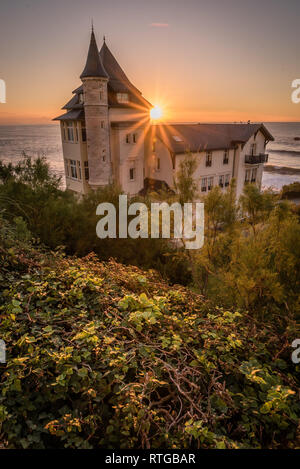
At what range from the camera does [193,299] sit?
326 cm

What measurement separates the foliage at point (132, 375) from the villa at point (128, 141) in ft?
49.1

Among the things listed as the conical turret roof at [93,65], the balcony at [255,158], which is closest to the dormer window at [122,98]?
the conical turret roof at [93,65]

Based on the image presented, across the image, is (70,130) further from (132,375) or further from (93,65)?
(132,375)

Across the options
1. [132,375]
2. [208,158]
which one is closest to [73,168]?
[208,158]

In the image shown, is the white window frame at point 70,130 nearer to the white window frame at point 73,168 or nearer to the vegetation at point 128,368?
the white window frame at point 73,168

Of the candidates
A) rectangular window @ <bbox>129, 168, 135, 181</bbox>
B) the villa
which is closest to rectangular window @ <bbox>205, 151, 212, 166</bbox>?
the villa

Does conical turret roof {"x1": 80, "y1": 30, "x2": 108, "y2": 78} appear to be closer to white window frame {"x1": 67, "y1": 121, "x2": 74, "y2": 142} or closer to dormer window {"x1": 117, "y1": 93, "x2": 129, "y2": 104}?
dormer window {"x1": 117, "y1": 93, "x2": 129, "y2": 104}

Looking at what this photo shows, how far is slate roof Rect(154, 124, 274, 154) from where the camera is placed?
2067cm

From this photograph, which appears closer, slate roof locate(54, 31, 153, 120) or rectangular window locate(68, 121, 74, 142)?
slate roof locate(54, 31, 153, 120)

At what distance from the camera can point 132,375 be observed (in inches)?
83.2

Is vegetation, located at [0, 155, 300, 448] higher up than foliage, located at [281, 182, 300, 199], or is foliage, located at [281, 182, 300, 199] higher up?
vegetation, located at [0, 155, 300, 448]

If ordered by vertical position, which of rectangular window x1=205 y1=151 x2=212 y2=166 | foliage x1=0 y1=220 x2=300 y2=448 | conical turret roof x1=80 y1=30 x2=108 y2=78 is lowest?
foliage x1=0 y1=220 x2=300 y2=448
